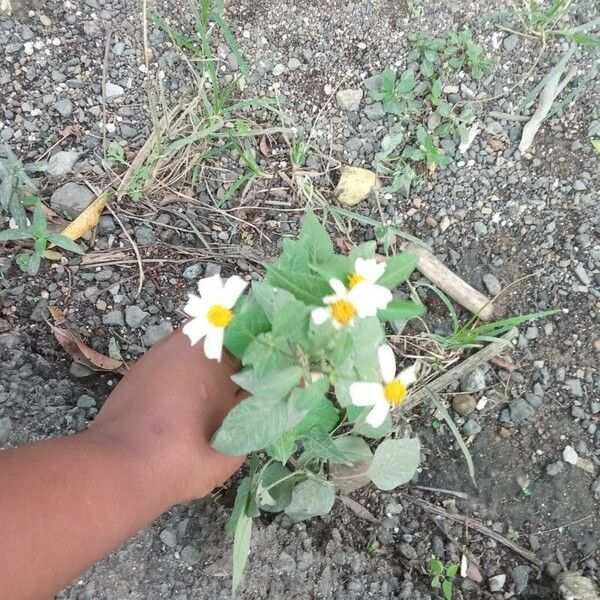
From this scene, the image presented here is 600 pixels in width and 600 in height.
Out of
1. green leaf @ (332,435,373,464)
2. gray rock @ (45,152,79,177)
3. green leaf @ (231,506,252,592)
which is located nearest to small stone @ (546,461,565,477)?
green leaf @ (332,435,373,464)

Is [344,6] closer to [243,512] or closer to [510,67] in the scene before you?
[510,67]

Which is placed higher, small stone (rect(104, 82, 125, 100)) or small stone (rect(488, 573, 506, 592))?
small stone (rect(104, 82, 125, 100))

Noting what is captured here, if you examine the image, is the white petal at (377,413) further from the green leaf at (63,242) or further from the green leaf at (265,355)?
the green leaf at (63,242)

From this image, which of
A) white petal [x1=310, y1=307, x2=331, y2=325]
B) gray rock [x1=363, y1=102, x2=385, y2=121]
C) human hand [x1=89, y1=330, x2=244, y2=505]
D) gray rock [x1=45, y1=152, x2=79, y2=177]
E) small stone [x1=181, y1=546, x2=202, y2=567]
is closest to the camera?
white petal [x1=310, y1=307, x2=331, y2=325]

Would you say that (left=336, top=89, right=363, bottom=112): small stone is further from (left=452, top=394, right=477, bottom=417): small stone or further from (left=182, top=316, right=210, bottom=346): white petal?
(left=182, top=316, right=210, bottom=346): white petal

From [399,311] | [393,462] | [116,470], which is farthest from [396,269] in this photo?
[116,470]

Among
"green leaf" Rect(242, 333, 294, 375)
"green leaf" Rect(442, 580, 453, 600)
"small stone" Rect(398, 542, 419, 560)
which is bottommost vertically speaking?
"green leaf" Rect(442, 580, 453, 600)

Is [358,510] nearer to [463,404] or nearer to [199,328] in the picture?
[463,404]
